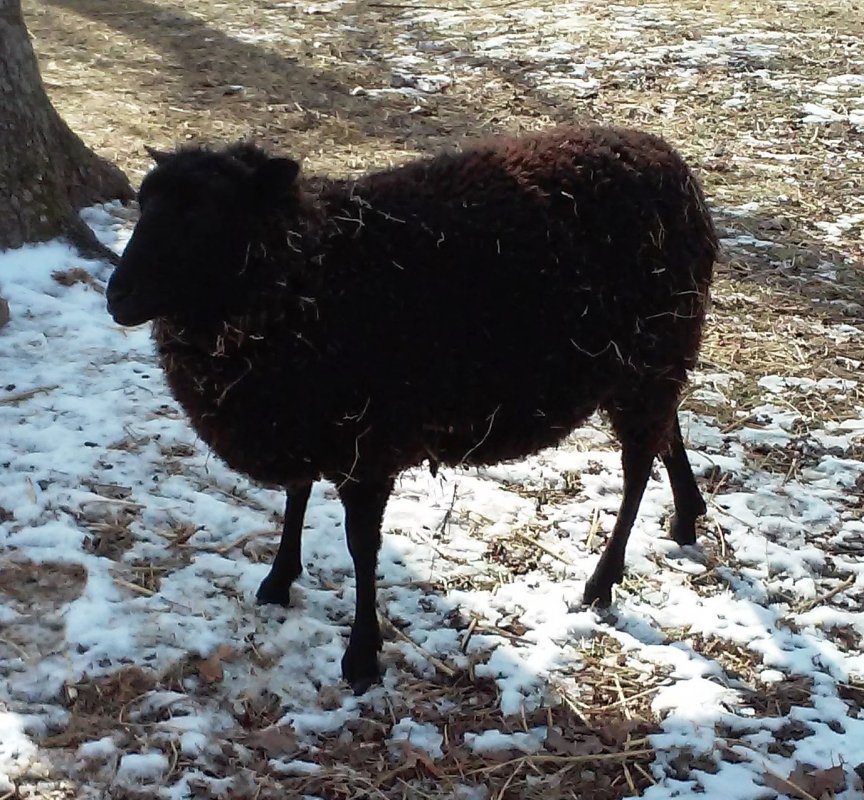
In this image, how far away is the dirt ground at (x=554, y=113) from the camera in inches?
137

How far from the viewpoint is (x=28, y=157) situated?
5.88 m

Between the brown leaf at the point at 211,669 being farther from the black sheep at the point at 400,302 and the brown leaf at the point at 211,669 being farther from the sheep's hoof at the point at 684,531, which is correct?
the sheep's hoof at the point at 684,531

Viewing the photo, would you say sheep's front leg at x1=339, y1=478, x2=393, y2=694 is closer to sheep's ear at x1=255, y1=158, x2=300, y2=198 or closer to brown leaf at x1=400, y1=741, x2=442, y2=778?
brown leaf at x1=400, y1=741, x2=442, y2=778

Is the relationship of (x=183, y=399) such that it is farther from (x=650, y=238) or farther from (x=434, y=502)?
(x=650, y=238)

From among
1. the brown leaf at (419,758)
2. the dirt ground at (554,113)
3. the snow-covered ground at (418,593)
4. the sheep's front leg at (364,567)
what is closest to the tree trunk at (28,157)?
the snow-covered ground at (418,593)

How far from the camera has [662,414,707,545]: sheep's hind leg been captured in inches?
175

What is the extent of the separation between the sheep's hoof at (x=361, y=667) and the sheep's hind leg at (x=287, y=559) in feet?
1.42

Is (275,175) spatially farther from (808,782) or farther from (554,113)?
(554,113)

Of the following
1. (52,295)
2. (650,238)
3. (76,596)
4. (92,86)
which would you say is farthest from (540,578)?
(92,86)

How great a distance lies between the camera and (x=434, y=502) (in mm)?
4637

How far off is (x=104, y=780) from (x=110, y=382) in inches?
100

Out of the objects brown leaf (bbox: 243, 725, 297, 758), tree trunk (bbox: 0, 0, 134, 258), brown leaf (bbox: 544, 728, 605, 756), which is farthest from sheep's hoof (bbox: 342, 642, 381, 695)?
tree trunk (bbox: 0, 0, 134, 258)

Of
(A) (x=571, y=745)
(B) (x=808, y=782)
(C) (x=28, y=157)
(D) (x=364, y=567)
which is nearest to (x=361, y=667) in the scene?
(D) (x=364, y=567)

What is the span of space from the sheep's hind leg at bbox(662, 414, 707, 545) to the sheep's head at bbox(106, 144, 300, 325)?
2.16 meters
